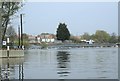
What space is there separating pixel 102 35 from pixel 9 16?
149 metres

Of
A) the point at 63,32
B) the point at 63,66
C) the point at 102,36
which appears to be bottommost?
the point at 63,66

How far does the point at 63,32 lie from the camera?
169 meters

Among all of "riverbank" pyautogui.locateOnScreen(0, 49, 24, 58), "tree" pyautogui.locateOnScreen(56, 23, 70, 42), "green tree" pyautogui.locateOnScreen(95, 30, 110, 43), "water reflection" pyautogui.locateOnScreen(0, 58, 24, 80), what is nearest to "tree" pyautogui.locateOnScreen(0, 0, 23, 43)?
"riverbank" pyautogui.locateOnScreen(0, 49, 24, 58)

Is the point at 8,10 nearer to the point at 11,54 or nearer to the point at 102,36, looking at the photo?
the point at 11,54

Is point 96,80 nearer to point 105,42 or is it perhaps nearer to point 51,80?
point 51,80

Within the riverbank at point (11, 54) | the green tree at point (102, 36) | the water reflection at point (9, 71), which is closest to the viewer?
the water reflection at point (9, 71)

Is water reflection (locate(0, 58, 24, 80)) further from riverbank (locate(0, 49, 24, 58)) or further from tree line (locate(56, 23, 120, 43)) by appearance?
tree line (locate(56, 23, 120, 43))

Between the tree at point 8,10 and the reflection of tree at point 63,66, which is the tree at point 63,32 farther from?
the reflection of tree at point 63,66

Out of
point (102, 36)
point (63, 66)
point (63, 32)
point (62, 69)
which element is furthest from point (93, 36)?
point (62, 69)

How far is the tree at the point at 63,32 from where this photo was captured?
169 m

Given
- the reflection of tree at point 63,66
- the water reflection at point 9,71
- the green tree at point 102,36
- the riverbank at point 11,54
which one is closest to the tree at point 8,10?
the riverbank at point 11,54

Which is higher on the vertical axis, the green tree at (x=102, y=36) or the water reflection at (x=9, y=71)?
the green tree at (x=102, y=36)

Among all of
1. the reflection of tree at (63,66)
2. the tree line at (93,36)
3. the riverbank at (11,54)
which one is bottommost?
the reflection of tree at (63,66)

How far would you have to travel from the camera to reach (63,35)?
565 ft
